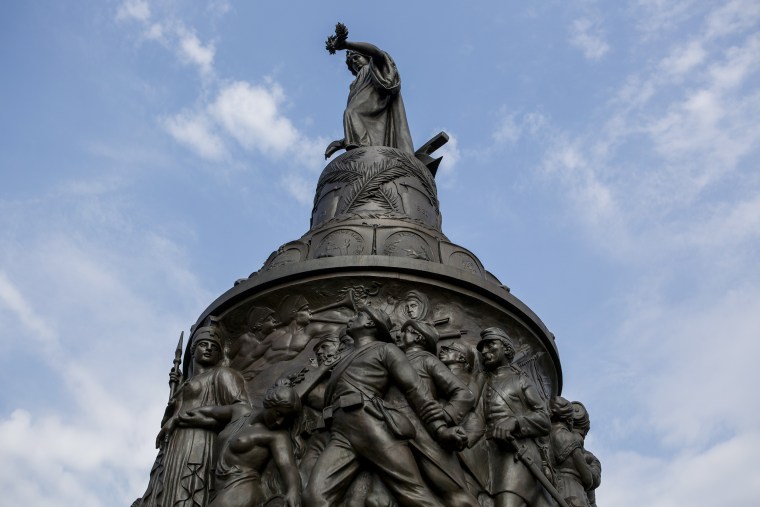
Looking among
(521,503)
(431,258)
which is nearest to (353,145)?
(431,258)

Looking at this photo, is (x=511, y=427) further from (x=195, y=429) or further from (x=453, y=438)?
(x=195, y=429)

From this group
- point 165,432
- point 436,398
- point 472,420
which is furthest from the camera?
point 165,432

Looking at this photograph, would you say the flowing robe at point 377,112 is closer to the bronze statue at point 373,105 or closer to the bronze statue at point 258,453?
the bronze statue at point 373,105

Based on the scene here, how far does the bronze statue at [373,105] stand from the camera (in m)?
16.0

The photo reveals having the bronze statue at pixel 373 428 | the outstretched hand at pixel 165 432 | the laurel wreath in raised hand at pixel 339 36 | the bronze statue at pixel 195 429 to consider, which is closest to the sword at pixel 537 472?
the bronze statue at pixel 373 428

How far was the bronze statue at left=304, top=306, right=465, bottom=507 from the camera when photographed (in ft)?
29.1

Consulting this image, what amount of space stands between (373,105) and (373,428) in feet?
27.8

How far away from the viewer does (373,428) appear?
915 cm

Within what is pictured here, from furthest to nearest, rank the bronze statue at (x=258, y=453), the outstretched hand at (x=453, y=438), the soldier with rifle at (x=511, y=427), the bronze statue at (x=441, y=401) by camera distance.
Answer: the soldier with rifle at (x=511, y=427), the bronze statue at (x=258, y=453), the outstretched hand at (x=453, y=438), the bronze statue at (x=441, y=401)

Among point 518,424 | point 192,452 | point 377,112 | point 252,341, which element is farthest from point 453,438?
point 377,112

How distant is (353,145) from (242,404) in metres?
6.33

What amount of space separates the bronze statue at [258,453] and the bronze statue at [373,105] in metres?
6.78

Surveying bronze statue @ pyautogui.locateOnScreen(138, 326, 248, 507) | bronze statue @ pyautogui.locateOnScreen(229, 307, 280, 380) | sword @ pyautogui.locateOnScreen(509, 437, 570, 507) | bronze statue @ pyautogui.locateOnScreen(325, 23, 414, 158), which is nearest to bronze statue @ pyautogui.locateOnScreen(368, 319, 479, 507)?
sword @ pyautogui.locateOnScreen(509, 437, 570, 507)

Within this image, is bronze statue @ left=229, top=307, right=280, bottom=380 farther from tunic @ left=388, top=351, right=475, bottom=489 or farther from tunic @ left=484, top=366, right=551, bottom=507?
tunic @ left=484, top=366, right=551, bottom=507
